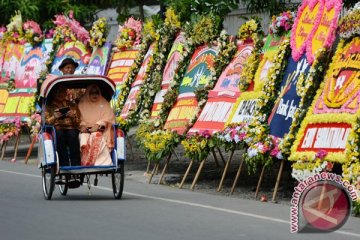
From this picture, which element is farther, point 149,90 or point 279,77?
point 149,90

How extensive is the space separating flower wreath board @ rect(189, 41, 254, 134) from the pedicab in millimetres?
2439

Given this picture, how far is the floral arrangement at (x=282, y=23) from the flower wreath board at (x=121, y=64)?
6.27m

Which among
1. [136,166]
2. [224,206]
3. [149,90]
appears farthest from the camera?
[136,166]

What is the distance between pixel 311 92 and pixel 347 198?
2.67 m

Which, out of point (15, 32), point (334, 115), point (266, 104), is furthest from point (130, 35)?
point (334, 115)

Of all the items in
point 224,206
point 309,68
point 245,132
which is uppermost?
point 309,68

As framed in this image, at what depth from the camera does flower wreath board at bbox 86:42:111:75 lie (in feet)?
83.1

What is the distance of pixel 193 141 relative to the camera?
1914cm

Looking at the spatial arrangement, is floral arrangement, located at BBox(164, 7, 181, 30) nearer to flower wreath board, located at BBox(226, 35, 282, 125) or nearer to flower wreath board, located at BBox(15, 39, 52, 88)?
flower wreath board, located at BBox(226, 35, 282, 125)

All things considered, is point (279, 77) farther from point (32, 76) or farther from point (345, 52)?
point (32, 76)

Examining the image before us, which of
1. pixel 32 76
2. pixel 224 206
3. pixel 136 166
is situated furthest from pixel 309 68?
pixel 32 76

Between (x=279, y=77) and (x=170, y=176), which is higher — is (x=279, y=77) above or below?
→ above

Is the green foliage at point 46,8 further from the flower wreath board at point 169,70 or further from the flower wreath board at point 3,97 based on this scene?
the flower wreath board at point 169,70

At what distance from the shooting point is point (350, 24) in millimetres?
15898
